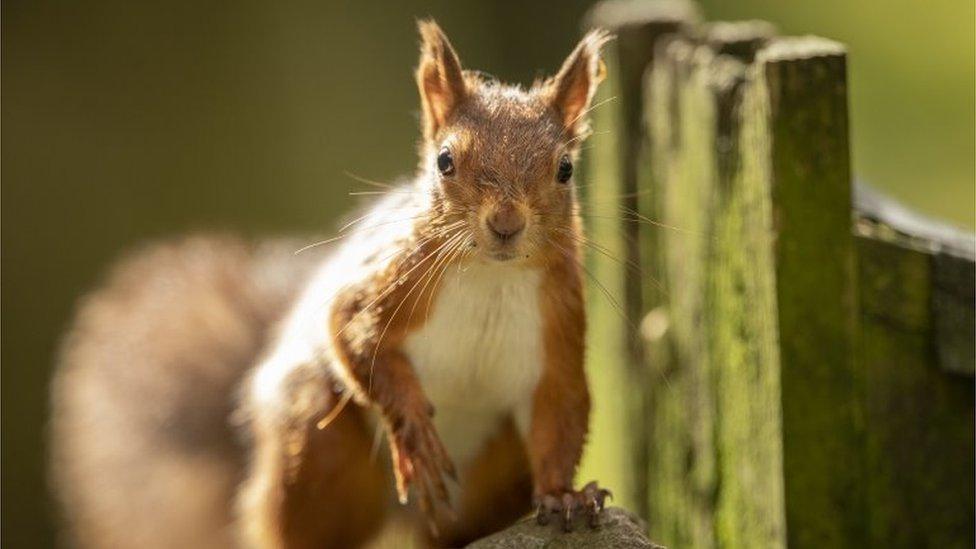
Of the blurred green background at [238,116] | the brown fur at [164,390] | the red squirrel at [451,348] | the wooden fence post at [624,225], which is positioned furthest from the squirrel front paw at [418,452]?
the blurred green background at [238,116]

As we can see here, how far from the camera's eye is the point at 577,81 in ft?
7.29

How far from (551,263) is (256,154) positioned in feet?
13.3

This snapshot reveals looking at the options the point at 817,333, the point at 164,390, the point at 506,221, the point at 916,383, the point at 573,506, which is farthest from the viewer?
the point at 164,390

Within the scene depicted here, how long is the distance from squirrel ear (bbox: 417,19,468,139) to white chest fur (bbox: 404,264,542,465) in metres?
0.25

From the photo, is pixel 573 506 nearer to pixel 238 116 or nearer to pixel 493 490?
pixel 493 490

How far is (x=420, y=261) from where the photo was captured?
7.16 feet

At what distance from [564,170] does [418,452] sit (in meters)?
0.49

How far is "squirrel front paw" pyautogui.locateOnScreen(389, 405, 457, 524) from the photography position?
221 centimetres

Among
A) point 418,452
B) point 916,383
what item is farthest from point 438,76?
point 916,383

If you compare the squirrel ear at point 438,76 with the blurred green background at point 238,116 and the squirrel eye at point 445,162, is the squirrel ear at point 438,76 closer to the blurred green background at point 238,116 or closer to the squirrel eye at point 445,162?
the squirrel eye at point 445,162

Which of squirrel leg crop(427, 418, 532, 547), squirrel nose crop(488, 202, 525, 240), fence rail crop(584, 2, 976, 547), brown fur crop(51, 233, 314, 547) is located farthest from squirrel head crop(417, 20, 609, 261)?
brown fur crop(51, 233, 314, 547)

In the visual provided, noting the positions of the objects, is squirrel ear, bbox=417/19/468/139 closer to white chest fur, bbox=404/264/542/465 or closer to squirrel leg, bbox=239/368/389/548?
white chest fur, bbox=404/264/542/465

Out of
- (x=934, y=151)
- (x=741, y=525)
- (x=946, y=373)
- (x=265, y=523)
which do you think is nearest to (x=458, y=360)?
(x=265, y=523)

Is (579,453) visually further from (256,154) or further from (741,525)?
(256,154)
